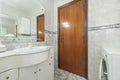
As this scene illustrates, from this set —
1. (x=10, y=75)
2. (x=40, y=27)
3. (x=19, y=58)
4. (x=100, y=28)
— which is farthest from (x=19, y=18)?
(x=100, y=28)

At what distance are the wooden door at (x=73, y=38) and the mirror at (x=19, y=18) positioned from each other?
60cm

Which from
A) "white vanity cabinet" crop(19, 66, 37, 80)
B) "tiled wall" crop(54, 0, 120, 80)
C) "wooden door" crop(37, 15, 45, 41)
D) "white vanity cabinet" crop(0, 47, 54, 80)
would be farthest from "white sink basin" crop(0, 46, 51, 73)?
"tiled wall" crop(54, 0, 120, 80)

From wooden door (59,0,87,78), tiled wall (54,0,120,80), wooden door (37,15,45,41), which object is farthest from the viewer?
wooden door (37,15,45,41)

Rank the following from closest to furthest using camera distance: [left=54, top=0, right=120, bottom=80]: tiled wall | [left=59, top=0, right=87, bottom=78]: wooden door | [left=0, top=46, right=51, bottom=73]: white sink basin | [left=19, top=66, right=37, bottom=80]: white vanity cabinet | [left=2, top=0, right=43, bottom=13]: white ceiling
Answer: [left=0, top=46, right=51, bottom=73]: white sink basin < [left=19, top=66, right=37, bottom=80]: white vanity cabinet < [left=54, top=0, right=120, bottom=80]: tiled wall < [left=2, top=0, right=43, bottom=13]: white ceiling < [left=59, top=0, right=87, bottom=78]: wooden door

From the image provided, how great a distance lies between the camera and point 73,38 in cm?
242

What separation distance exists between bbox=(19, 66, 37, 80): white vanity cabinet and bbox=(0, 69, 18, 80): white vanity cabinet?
88mm

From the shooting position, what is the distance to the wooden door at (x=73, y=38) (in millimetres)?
2203

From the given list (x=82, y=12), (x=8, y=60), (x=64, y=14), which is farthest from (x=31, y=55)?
(x=64, y=14)

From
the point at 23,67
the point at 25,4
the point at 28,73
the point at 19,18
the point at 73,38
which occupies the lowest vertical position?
the point at 28,73

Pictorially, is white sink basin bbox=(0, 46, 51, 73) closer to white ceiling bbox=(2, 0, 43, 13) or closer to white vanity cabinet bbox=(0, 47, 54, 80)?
white vanity cabinet bbox=(0, 47, 54, 80)

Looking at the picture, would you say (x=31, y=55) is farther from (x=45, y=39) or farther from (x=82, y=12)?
(x=82, y=12)

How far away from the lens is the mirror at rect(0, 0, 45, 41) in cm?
169

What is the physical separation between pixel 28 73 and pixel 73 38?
4.42 ft

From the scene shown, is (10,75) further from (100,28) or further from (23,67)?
(100,28)
